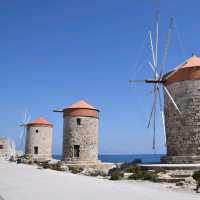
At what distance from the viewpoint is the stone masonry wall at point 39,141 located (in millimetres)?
32344

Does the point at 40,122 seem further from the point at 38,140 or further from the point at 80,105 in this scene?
the point at 80,105

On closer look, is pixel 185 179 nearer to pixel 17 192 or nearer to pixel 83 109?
pixel 17 192

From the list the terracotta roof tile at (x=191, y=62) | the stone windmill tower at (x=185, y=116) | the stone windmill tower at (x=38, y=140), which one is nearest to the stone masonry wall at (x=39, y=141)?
the stone windmill tower at (x=38, y=140)

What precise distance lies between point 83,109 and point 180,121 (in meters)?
8.69

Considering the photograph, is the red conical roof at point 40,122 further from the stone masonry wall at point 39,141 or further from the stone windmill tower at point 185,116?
the stone windmill tower at point 185,116

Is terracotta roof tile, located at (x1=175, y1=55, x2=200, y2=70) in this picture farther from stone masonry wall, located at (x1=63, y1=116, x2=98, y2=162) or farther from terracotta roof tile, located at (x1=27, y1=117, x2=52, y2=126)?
terracotta roof tile, located at (x1=27, y1=117, x2=52, y2=126)

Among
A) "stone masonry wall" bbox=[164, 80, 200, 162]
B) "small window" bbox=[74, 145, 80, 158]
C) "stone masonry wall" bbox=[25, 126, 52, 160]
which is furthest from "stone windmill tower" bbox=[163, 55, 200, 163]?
"stone masonry wall" bbox=[25, 126, 52, 160]

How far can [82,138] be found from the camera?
23.8 meters

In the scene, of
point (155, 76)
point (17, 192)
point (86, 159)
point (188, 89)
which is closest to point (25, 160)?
point (86, 159)

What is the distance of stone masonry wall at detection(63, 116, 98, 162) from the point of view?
78.0 ft

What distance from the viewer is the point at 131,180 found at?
1438 cm

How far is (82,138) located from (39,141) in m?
9.84

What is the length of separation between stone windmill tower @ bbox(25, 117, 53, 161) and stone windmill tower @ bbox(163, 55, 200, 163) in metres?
17.0

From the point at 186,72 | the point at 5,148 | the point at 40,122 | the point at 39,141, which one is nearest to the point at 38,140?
the point at 39,141
